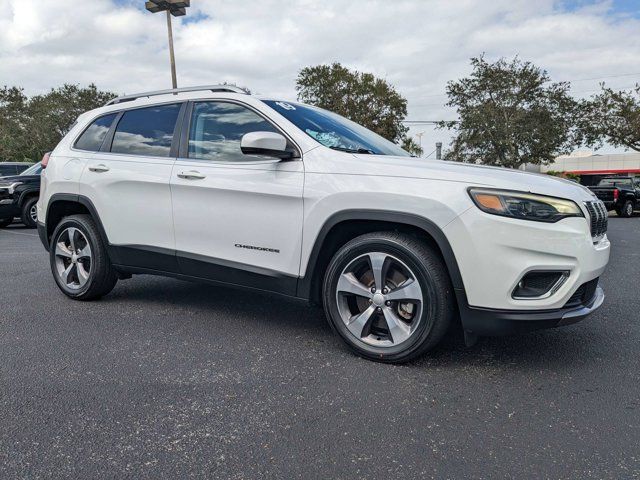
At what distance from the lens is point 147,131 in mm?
4238

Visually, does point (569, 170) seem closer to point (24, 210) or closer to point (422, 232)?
point (24, 210)

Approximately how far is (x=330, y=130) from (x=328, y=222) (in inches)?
33.4

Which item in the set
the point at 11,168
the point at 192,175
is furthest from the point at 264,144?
the point at 11,168

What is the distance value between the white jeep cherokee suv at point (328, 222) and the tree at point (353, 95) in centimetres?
2984

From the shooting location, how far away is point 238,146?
3.68 m

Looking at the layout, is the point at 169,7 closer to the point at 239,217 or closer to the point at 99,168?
the point at 99,168

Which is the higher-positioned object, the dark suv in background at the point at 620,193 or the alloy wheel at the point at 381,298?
the alloy wheel at the point at 381,298

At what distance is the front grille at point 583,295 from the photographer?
9.61 ft

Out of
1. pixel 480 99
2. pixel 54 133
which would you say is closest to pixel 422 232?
pixel 480 99

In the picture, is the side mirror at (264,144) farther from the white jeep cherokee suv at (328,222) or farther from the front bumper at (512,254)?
the front bumper at (512,254)

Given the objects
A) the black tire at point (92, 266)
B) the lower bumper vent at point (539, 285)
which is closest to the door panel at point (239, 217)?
the black tire at point (92, 266)

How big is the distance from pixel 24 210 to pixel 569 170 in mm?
53475

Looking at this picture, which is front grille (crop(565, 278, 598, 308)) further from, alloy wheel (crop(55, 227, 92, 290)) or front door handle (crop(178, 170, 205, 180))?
alloy wheel (crop(55, 227, 92, 290))

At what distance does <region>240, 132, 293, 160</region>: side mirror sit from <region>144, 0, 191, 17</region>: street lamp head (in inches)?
589
